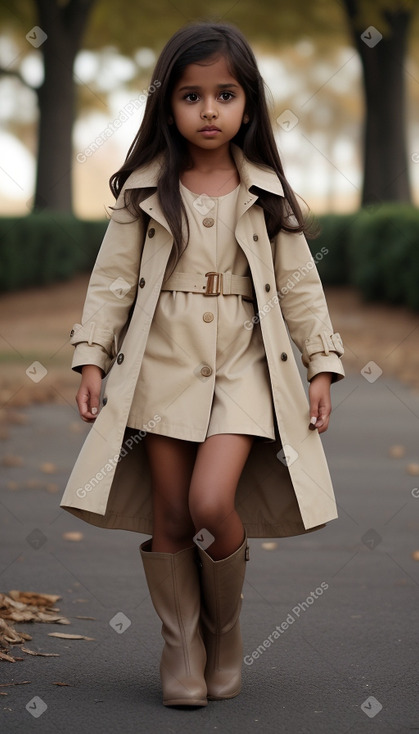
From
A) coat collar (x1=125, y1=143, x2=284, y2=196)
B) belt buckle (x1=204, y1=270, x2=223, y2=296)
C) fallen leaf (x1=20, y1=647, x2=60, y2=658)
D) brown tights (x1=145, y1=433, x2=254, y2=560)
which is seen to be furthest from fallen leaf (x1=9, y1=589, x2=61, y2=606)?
coat collar (x1=125, y1=143, x2=284, y2=196)

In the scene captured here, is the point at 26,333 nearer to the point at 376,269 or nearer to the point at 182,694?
the point at 376,269

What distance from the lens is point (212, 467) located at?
128 inches

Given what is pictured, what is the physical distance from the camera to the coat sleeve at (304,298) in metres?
3.51

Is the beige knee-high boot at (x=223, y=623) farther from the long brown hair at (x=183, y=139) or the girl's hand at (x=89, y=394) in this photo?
the long brown hair at (x=183, y=139)

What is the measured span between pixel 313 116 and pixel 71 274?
28.4m

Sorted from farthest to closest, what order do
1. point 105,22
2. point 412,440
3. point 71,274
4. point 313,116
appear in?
point 313,116, point 105,22, point 71,274, point 412,440

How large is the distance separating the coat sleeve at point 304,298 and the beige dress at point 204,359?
0.47 feet

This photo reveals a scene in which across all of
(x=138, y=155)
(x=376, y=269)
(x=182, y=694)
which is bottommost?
(x=182, y=694)

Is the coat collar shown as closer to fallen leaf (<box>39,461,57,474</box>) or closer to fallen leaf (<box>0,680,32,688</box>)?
fallen leaf (<box>0,680,32,688</box>)

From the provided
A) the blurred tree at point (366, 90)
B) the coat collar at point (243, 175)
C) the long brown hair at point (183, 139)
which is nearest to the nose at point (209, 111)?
the long brown hair at point (183, 139)

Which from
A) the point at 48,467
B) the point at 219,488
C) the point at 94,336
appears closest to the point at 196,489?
the point at 219,488

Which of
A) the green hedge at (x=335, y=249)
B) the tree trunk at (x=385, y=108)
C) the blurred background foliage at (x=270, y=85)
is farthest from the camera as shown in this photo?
the tree trunk at (x=385, y=108)

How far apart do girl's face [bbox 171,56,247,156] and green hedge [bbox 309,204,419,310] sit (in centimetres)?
1036

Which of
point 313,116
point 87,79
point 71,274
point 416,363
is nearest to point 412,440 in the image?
point 416,363
